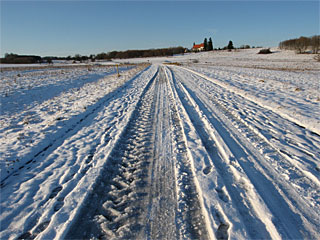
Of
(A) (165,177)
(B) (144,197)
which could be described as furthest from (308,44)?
(B) (144,197)

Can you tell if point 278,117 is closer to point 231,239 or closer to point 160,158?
point 160,158

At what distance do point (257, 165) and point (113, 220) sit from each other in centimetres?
274

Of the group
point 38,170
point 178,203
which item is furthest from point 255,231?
point 38,170

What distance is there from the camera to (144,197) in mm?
2703

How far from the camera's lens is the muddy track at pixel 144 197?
86.4 inches

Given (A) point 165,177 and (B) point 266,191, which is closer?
(B) point 266,191

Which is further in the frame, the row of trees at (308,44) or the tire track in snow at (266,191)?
the row of trees at (308,44)

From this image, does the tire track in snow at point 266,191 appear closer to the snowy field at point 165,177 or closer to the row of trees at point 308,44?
the snowy field at point 165,177

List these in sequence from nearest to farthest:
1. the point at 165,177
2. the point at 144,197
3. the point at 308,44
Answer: the point at 144,197 → the point at 165,177 → the point at 308,44

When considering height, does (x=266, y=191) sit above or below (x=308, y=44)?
below

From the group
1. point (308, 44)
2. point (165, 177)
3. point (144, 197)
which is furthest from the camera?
point (308, 44)

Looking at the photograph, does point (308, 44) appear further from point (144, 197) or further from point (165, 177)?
point (144, 197)

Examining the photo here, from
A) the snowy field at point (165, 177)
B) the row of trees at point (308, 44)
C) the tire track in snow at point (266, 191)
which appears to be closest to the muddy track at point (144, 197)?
the snowy field at point (165, 177)

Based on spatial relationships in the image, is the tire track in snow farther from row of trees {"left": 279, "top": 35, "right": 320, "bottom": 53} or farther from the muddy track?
row of trees {"left": 279, "top": 35, "right": 320, "bottom": 53}
